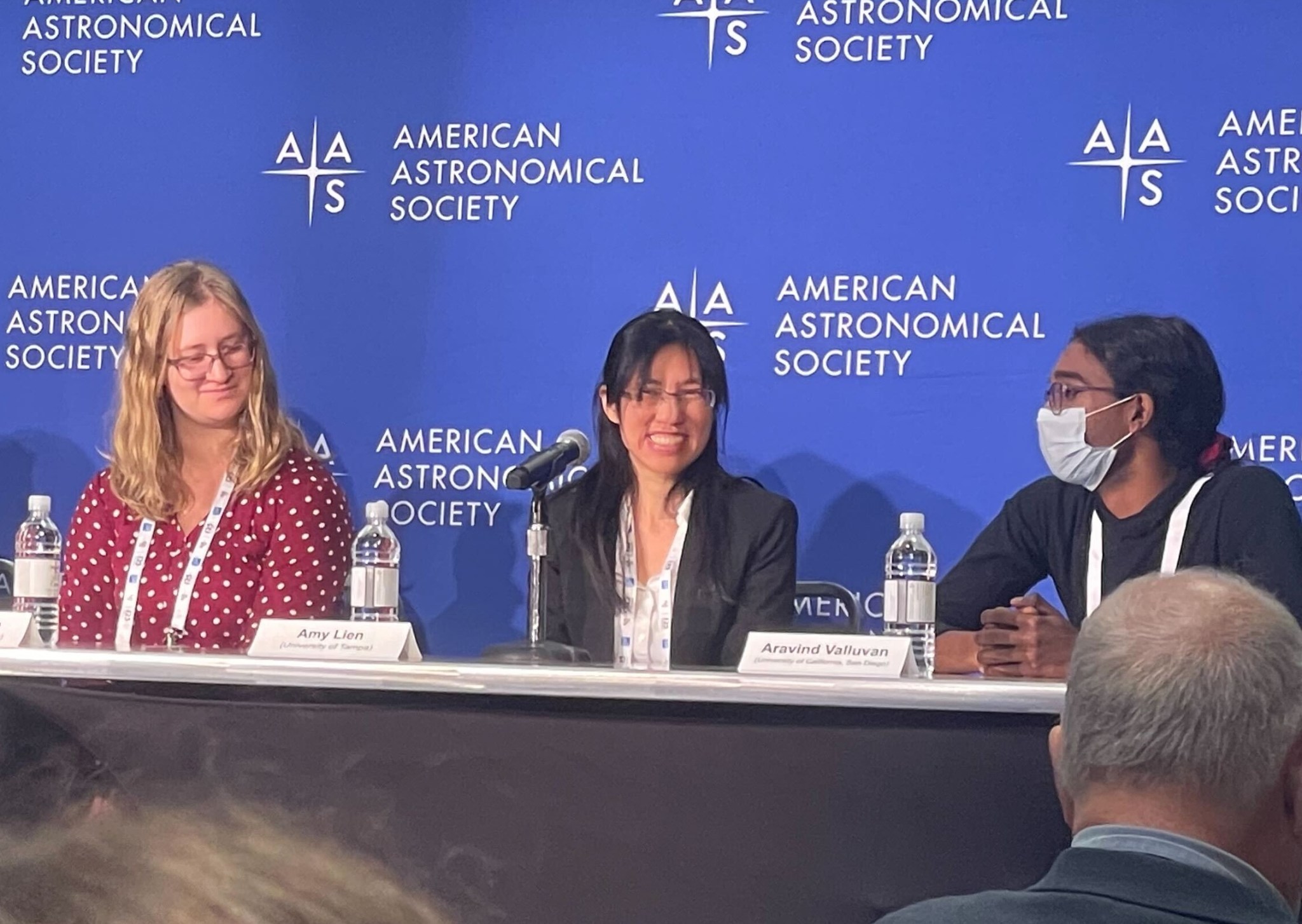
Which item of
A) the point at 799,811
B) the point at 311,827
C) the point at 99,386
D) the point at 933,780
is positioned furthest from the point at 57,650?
the point at 99,386

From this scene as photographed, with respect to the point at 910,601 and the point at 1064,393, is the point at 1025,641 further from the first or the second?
the point at 1064,393

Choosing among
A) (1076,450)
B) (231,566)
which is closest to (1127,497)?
(1076,450)

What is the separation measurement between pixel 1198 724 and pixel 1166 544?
1604mm

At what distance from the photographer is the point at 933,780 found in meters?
1.73

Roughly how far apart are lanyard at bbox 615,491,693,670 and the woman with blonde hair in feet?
1.69

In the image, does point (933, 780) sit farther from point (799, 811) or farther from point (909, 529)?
point (909, 529)

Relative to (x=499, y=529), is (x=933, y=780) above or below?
below

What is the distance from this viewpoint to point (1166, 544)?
8.76 feet

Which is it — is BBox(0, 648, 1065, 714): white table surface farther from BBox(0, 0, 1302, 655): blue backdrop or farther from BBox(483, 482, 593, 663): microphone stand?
BBox(0, 0, 1302, 655): blue backdrop

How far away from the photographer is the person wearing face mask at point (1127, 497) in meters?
2.59

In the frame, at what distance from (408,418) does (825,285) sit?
101 cm

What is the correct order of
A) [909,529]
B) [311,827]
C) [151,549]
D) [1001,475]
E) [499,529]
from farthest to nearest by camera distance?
[499,529]
[1001,475]
[151,549]
[909,529]
[311,827]

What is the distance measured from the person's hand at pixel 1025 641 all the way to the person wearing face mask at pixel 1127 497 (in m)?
0.29

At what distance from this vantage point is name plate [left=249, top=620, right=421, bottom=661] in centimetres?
196
